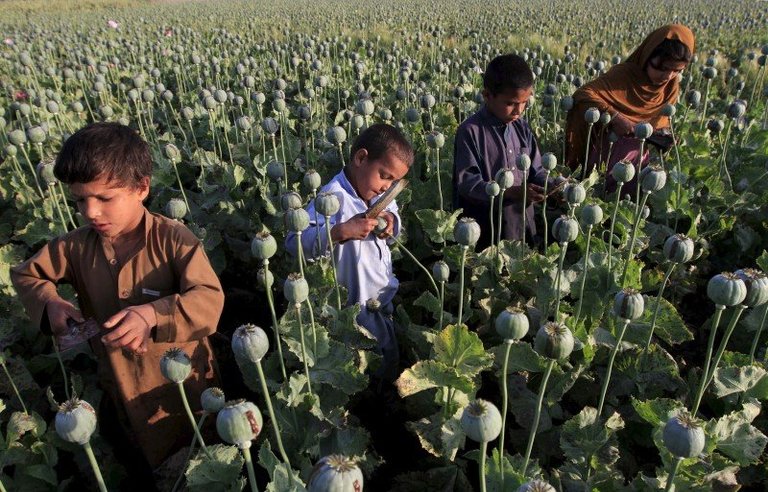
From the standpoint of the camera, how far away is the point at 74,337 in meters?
1.84

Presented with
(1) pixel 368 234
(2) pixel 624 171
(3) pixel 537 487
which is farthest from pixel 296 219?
(2) pixel 624 171

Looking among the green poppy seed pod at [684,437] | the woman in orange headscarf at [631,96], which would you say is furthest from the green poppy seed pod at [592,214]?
the woman in orange headscarf at [631,96]

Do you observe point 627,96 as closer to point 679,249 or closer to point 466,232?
point 679,249

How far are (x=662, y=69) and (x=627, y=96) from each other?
0.34 m

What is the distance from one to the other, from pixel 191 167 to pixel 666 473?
423cm

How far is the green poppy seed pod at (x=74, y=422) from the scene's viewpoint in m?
1.35

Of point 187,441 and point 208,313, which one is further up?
point 208,313

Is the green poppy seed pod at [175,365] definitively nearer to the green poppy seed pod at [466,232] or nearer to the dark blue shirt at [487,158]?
the green poppy seed pod at [466,232]

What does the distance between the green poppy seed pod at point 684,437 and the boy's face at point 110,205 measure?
1780 mm

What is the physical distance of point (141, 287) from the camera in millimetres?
2018

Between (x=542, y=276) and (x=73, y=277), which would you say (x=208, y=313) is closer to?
(x=73, y=277)

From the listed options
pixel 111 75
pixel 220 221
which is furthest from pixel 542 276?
pixel 111 75

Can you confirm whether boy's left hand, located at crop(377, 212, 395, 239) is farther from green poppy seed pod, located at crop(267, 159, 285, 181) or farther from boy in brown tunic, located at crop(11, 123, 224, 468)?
green poppy seed pod, located at crop(267, 159, 285, 181)

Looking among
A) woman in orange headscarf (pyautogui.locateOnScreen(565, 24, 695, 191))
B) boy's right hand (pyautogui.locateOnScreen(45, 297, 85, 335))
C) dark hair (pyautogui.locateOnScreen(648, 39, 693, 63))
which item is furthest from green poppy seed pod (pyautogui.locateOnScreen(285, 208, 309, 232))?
dark hair (pyautogui.locateOnScreen(648, 39, 693, 63))
